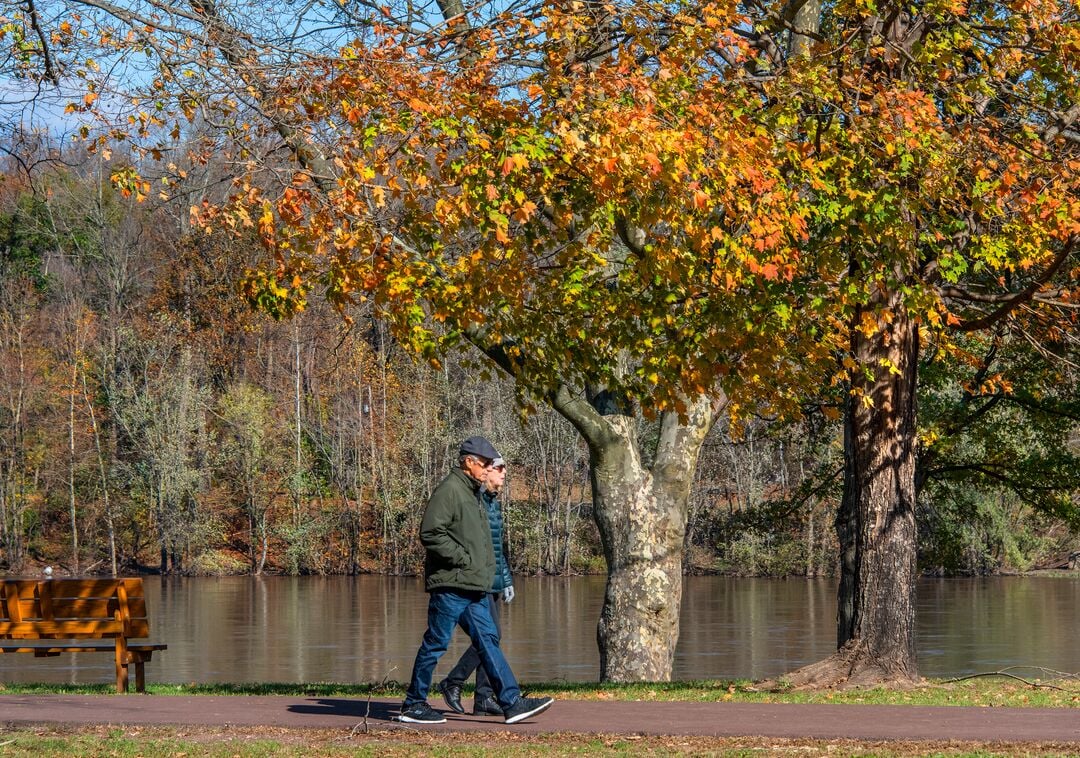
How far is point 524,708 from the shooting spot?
9.38 metres

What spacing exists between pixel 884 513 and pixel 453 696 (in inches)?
204

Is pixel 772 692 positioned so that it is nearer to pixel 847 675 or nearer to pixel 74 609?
pixel 847 675

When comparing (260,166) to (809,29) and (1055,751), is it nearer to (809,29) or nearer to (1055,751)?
(809,29)

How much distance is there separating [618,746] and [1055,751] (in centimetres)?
249

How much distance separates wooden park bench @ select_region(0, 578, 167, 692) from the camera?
522 inches

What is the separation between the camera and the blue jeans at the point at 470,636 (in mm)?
9344

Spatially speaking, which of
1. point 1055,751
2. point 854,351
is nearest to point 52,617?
point 854,351

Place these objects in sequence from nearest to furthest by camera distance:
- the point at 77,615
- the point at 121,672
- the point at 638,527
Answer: the point at 121,672 < the point at 77,615 < the point at 638,527

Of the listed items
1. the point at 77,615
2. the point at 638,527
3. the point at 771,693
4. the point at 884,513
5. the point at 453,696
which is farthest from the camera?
the point at 638,527

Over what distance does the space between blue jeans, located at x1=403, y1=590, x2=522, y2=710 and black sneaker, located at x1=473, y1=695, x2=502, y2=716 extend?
61 centimetres

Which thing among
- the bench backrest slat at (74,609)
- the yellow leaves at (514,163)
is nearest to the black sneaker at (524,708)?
the yellow leaves at (514,163)

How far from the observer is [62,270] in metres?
69.9

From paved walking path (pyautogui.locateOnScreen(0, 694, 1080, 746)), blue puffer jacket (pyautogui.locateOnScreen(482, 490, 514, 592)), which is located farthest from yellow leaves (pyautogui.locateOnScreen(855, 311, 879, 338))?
blue puffer jacket (pyautogui.locateOnScreen(482, 490, 514, 592))

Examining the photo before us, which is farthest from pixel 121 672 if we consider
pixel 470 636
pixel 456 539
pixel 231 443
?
pixel 231 443
